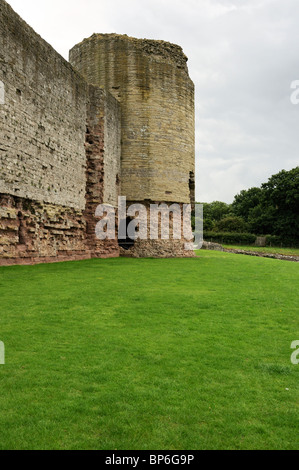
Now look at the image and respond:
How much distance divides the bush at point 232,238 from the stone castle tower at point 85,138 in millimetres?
27630

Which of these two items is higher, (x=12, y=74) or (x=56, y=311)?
(x=12, y=74)

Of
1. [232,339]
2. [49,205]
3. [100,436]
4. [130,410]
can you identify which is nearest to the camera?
[100,436]

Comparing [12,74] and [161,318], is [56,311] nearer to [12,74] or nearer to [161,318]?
[161,318]

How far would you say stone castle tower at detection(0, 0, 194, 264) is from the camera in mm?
12227

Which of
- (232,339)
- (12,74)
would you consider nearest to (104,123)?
(12,74)

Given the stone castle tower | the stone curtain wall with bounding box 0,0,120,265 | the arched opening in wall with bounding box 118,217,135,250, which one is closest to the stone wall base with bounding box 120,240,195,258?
the stone castle tower

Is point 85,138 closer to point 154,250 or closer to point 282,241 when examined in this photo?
point 154,250

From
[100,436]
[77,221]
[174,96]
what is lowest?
[100,436]

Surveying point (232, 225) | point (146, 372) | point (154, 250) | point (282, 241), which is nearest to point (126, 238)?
point (154, 250)

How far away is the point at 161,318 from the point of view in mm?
6266

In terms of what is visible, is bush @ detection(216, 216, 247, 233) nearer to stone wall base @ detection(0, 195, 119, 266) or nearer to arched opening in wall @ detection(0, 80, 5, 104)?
stone wall base @ detection(0, 195, 119, 266)

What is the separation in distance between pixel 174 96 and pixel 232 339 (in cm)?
1839

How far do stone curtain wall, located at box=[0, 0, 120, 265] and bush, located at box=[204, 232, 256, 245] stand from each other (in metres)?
32.1

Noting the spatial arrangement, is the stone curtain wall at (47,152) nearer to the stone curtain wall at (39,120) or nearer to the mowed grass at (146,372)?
the stone curtain wall at (39,120)
